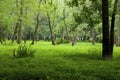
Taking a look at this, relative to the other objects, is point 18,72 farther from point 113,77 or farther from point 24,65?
point 113,77

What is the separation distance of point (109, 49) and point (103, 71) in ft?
14.2

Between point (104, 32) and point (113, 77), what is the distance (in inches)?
219

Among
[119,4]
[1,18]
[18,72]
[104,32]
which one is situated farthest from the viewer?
[1,18]

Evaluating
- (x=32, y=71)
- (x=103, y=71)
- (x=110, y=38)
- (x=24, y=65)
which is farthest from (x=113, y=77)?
(x=110, y=38)

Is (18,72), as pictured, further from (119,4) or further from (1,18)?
(1,18)

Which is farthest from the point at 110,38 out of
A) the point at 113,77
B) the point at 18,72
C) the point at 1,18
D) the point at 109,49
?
the point at 1,18

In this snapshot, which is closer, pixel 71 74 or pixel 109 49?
pixel 71 74

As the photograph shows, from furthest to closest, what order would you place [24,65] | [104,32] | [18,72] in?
[104,32]
[24,65]
[18,72]

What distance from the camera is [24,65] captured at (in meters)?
14.3

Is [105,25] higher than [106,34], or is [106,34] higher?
[105,25]

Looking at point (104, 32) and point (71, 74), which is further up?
point (104, 32)

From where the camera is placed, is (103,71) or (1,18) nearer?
(103,71)

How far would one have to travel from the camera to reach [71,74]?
38.6 feet

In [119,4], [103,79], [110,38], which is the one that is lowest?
[103,79]
